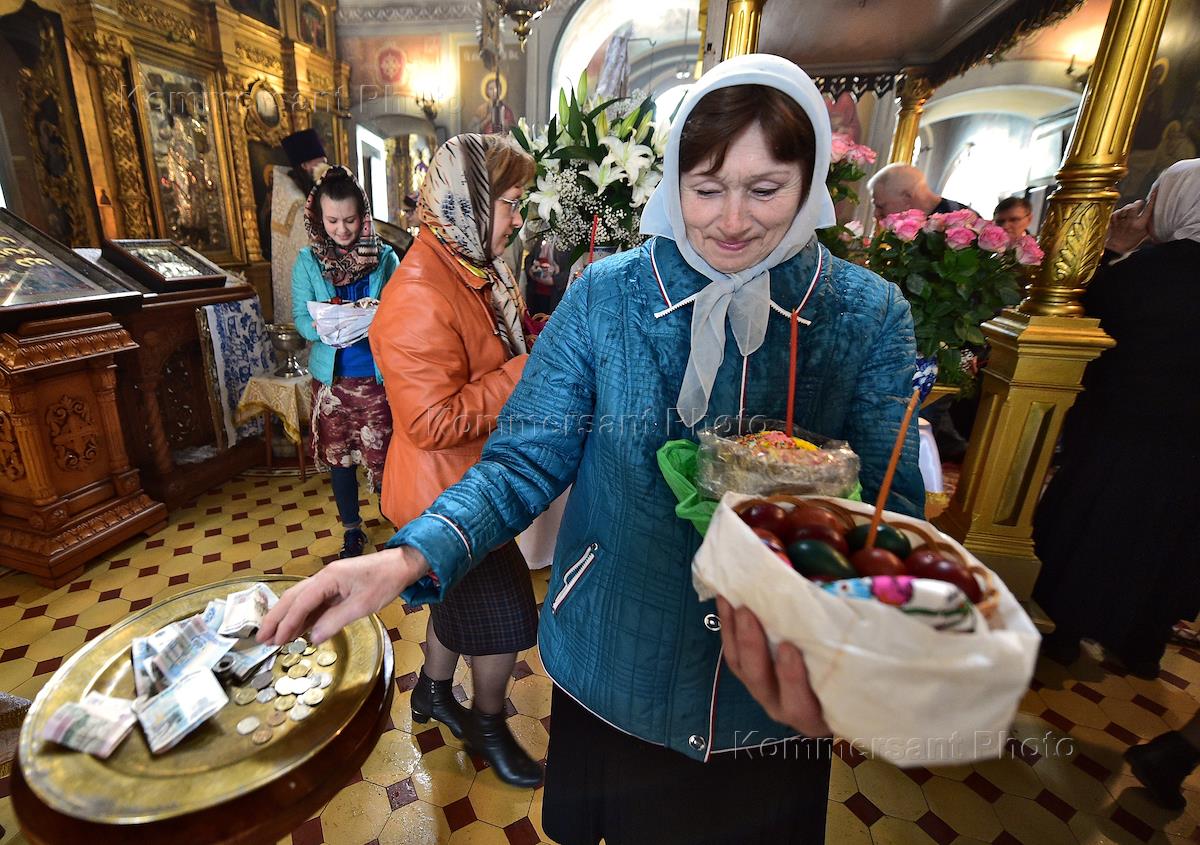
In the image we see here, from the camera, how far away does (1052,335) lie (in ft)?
7.72

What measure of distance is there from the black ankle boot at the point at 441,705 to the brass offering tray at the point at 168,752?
43.6 inches

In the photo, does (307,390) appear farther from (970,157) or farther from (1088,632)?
(970,157)

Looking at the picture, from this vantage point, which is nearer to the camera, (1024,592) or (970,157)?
(1024,592)

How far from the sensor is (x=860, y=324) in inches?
36.7

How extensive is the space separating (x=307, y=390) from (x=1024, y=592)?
4.44 meters

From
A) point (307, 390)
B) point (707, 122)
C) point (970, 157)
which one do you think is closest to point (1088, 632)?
point (707, 122)

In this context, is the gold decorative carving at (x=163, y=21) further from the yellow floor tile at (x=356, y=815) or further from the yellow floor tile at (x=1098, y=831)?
the yellow floor tile at (x=1098, y=831)

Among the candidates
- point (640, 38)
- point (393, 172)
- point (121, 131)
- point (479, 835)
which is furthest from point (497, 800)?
point (640, 38)

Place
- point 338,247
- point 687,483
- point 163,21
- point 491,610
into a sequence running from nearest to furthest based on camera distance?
1. point 687,483
2. point 491,610
3. point 338,247
4. point 163,21

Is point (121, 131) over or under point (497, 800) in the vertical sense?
over

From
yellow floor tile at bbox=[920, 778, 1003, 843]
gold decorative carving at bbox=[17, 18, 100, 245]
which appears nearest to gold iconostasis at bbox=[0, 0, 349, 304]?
gold decorative carving at bbox=[17, 18, 100, 245]

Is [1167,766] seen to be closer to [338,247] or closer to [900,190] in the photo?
[900,190]

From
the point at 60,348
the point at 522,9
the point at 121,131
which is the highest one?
the point at 522,9

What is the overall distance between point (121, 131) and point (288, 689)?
7036 mm
